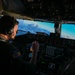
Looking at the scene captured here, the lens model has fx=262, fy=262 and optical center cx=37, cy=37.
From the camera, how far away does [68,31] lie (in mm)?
5051

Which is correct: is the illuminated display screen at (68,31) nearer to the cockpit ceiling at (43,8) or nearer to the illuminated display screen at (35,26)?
the illuminated display screen at (35,26)

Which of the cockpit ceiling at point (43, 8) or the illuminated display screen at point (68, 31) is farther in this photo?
the illuminated display screen at point (68, 31)

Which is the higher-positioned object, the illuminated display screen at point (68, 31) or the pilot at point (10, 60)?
the illuminated display screen at point (68, 31)

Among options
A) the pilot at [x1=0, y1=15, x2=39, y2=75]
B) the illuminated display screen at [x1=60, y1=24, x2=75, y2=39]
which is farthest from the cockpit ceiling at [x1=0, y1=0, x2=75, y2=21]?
the pilot at [x1=0, y1=15, x2=39, y2=75]

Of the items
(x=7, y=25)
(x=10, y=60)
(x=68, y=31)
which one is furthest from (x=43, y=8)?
(x=10, y=60)

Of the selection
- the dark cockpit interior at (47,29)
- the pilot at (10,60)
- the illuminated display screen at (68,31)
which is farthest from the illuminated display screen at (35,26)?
the pilot at (10,60)


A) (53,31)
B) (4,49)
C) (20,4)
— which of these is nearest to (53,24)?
(53,31)

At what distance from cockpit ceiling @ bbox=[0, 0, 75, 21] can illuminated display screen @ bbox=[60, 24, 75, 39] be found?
41cm

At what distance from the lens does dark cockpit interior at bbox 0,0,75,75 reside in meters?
4.27

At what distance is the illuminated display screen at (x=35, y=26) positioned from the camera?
5.23 m

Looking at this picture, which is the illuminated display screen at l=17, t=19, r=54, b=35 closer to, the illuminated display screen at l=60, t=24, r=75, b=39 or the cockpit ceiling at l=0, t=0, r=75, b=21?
the illuminated display screen at l=60, t=24, r=75, b=39

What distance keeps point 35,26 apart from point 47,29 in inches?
10.9

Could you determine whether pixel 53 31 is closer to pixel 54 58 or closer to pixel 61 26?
pixel 61 26

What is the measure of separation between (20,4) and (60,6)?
2.29ft
